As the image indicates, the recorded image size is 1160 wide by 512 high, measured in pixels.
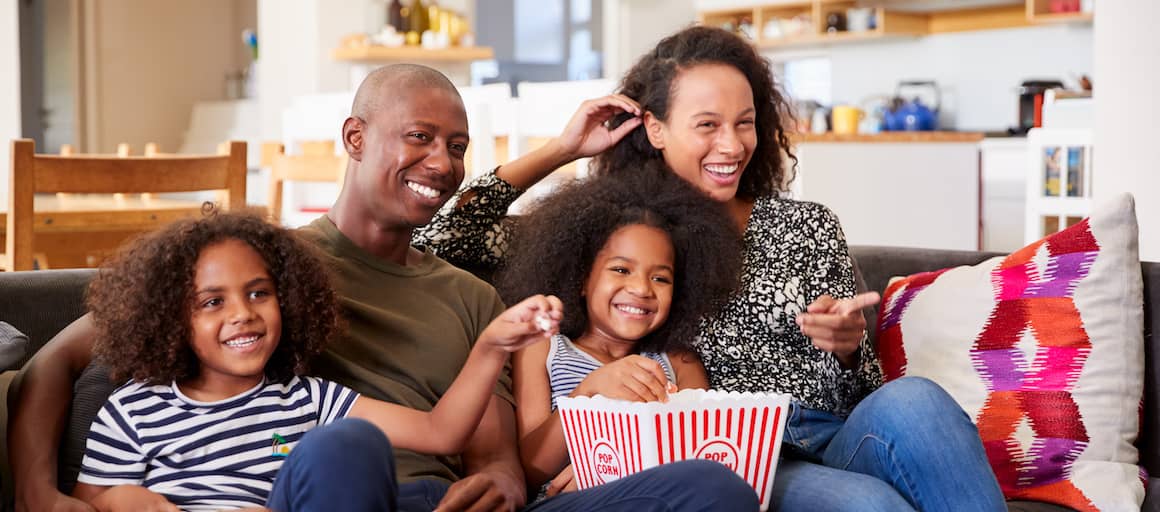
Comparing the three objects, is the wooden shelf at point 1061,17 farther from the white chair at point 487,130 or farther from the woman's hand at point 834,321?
the woman's hand at point 834,321

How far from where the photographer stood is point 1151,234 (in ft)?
10.5

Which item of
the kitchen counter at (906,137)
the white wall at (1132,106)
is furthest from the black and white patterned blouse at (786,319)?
the kitchen counter at (906,137)

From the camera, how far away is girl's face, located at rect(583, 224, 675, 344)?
71.2 inches

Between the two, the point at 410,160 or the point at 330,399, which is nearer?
the point at 330,399

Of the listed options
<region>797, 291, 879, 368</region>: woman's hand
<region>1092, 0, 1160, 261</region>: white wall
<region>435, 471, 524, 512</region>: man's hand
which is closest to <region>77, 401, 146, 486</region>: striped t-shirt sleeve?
<region>435, 471, 524, 512</region>: man's hand

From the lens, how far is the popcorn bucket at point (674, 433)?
1.49m

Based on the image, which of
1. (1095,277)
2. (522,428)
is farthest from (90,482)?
(1095,277)

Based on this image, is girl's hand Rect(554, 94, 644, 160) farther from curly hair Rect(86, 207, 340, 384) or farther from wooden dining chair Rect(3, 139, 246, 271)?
wooden dining chair Rect(3, 139, 246, 271)

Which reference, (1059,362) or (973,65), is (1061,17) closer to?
(973,65)

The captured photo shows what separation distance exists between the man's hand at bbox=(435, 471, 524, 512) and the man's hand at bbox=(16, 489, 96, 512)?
428 mm

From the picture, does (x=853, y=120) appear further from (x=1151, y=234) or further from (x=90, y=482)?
(x=90, y=482)

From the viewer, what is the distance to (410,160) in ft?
6.07

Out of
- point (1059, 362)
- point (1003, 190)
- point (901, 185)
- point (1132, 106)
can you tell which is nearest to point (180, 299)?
point (1059, 362)

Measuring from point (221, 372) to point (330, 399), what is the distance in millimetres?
146
